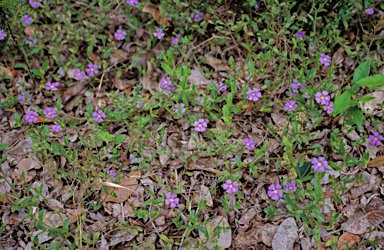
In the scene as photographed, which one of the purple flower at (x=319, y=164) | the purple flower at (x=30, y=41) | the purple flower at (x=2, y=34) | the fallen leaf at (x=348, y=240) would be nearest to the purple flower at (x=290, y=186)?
the purple flower at (x=319, y=164)

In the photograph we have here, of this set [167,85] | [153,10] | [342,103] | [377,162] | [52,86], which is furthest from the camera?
[153,10]

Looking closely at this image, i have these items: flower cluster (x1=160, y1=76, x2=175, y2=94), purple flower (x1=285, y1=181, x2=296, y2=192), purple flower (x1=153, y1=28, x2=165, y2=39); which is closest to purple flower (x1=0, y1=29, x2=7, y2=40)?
purple flower (x1=153, y1=28, x2=165, y2=39)

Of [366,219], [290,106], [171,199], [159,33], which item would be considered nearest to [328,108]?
[290,106]

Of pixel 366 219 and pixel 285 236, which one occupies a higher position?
pixel 366 219

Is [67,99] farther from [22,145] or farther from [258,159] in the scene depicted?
[258,159]

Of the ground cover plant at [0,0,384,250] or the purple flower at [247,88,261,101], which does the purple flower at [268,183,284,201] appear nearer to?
the ground cover plant at [0,0,384,250]

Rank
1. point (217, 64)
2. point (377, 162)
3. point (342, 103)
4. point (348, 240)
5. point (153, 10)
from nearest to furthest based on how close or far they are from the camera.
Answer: point (342, 103), point (348, 240), point (377, 162), point (217, 64), point (153, 10)

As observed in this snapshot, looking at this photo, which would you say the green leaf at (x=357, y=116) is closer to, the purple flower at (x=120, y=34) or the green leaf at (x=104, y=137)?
the green leaf at (x=104, y=137)

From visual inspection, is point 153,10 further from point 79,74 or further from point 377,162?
point 377,162
